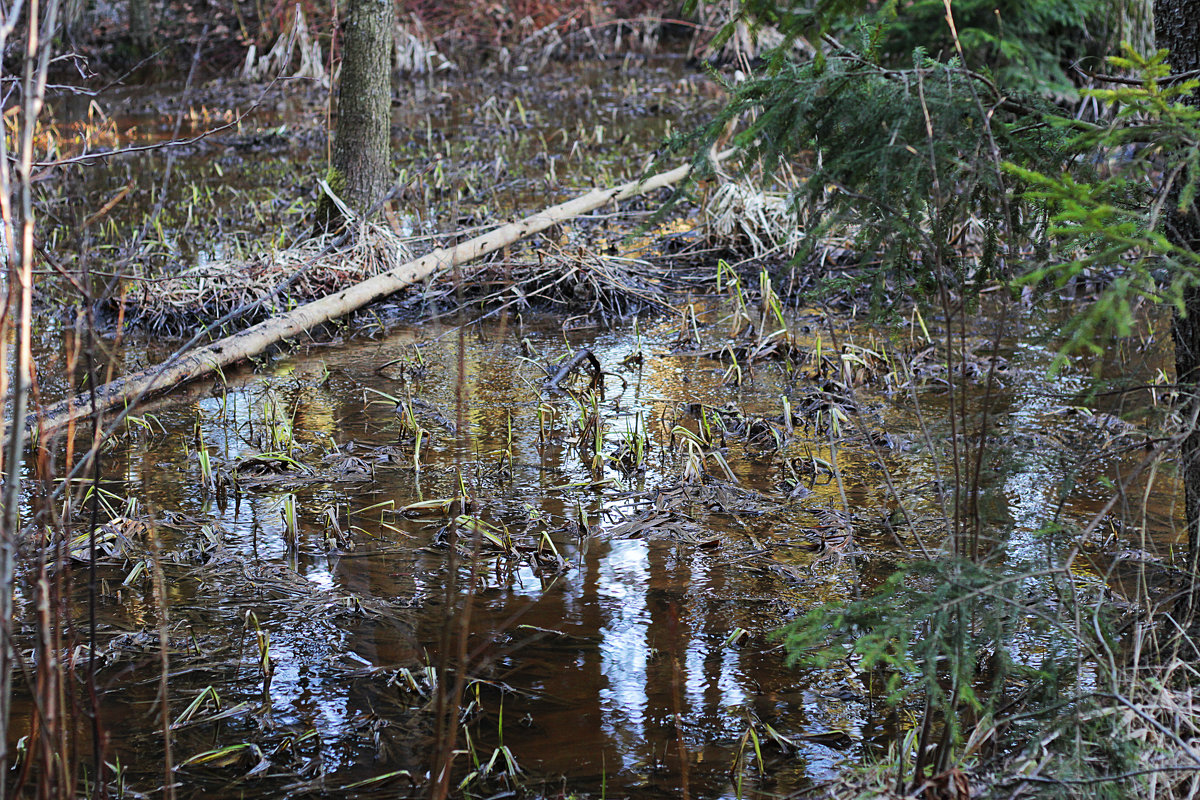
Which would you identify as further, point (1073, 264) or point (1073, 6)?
point (1073, 6)

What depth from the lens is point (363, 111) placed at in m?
8.16

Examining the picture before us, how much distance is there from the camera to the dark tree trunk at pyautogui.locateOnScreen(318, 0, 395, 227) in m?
7.96

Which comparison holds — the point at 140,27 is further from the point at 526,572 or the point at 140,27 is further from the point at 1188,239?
the point at 1188,239

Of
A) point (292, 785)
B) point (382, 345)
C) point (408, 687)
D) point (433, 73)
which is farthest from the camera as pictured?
point (433, 73)

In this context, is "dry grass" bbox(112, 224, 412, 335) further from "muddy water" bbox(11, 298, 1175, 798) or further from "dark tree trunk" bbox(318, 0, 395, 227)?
"muddy water" bbox(11, 298, 1175, 798)

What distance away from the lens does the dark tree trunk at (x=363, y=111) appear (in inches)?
314

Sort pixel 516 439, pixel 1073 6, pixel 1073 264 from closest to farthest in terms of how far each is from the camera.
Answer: pixel 1073 264
pixel 516 439
pixel 1073 6

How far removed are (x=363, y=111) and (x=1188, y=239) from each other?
6.58m

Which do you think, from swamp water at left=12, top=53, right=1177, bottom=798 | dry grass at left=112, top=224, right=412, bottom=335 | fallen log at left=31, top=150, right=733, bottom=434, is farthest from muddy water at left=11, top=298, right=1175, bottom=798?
dry grass at left=112, top=224, right=412, bottom=335

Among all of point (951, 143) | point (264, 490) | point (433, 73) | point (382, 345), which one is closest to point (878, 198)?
point (951, 143)

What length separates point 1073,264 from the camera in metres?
2.18

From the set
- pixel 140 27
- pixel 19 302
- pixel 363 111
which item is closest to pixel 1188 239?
pixel 19 302

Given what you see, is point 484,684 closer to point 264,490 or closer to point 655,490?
point 655,490

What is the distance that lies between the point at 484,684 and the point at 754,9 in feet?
7.85
